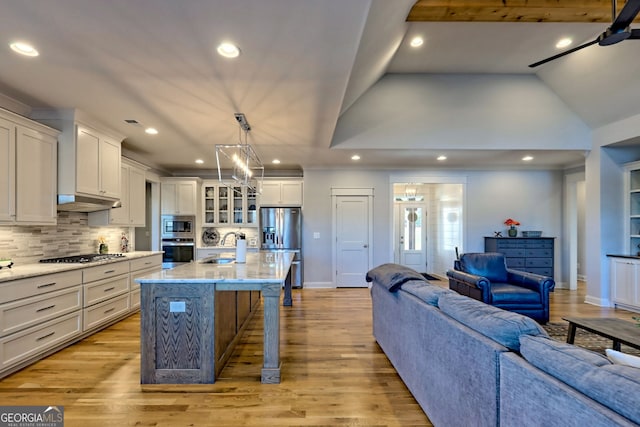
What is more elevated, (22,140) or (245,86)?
(245,86)

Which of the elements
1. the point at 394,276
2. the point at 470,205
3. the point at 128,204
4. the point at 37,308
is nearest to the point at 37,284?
the point at 37,308

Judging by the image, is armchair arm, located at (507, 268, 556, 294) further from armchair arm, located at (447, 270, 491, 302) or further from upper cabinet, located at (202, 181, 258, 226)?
upper cabinet, located at (202, 181, 258, 226)

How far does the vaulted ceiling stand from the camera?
5.93 feet

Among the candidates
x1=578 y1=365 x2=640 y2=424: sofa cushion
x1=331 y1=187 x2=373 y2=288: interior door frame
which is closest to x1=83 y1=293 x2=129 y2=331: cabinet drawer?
x1=331 y1=187 x2=373 y2=288: interior door frame

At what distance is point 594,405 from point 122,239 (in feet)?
18.8

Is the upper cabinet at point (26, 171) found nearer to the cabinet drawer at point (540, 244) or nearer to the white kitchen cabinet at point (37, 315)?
the white kitchen cabinet at point (37, 315)

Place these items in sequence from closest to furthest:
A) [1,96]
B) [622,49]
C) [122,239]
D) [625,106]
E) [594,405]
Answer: [594,405] < [1,96] < [622,49] < [625,106] < [122,239]

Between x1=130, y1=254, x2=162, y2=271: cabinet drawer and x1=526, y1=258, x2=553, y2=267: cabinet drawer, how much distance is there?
258 inches

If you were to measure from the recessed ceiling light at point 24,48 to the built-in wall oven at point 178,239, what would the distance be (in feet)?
13.6

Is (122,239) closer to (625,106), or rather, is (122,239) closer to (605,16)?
(605,16)

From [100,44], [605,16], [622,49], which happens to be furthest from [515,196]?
[100,44]

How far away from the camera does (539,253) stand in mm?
5750

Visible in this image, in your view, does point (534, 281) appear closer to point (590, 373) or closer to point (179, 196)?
point (590, 373)

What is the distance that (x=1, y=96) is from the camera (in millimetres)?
2857
